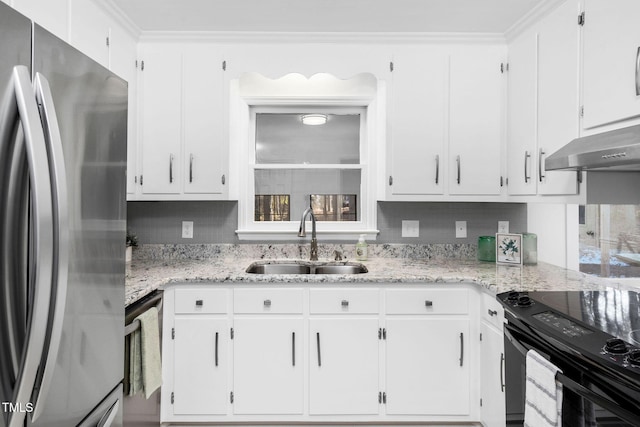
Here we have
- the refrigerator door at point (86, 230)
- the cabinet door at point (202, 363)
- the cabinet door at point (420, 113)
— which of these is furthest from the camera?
the cabinet door at point (420, 113)

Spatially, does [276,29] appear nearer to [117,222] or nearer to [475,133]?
[475,133]

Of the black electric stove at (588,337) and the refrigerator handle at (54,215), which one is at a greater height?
the refrigerator handle at (54,215)

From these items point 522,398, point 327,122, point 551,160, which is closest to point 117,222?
point 522,398

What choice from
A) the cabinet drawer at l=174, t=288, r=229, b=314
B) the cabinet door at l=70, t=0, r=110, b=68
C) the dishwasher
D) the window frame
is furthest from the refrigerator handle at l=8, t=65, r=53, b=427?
the window frame

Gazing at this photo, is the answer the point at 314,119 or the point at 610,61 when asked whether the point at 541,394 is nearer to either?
the point at 610,61

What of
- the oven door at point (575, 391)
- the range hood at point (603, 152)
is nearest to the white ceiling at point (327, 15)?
the range hood at point (603, 152)

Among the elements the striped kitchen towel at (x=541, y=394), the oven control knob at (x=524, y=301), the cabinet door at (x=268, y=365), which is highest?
the oven control knob at (x=524, y=301)

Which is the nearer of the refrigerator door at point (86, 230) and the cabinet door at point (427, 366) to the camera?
the refrigerator door at point (86, 230)

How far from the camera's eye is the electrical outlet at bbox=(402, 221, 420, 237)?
2877 mm

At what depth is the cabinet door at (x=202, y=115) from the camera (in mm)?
2508

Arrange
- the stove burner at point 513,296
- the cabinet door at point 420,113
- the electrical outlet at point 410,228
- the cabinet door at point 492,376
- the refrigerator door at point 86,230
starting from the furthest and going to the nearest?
the electrical outlet at point 410,228
the cabinet door at point 420,113
the cabinet door at point 492,376
the stove burner at point 513,296
the refrigerator door at point 86,230

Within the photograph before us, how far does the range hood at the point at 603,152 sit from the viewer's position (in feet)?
4.39

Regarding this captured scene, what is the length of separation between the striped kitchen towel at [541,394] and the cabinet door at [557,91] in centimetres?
96

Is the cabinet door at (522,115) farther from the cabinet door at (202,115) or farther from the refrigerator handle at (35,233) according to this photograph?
the refrigerator handle at (35,233)
